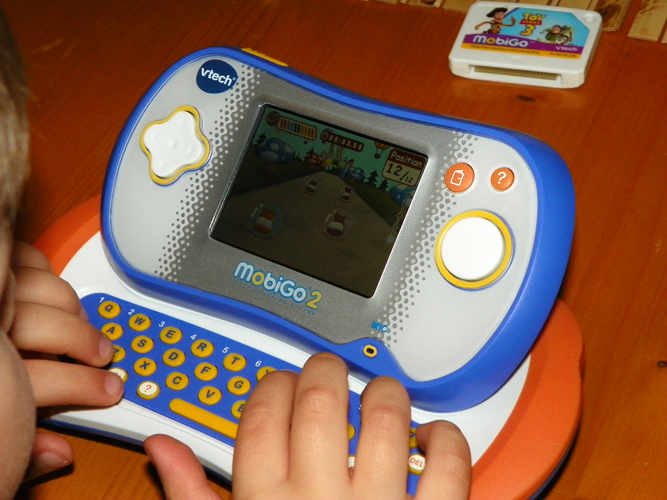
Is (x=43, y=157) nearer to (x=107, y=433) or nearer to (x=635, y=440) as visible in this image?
(x=107, y=433)

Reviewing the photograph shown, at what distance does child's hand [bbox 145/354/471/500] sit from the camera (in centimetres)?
37

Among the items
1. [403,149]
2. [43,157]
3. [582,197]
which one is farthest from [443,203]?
[43,157]

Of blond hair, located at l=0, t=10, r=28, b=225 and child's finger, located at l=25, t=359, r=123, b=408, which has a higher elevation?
blond hair, located at l=0, t=10, r=28, b=225

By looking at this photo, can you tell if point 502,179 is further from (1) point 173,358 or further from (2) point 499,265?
(1) point 173,358

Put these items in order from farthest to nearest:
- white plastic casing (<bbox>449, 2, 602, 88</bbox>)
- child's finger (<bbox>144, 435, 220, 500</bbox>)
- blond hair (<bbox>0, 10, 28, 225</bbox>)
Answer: white plastic casing (<bbox>449, 2, 602, 88</bbox>)
child's finger (<bbox>144, 435, 220, 500</bbox>)
blond hair (<bbox>0, 10, 28, 225</bbox>)

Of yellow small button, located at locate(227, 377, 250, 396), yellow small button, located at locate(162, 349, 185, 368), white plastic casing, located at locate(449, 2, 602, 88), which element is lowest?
yellow small button, located at locate(162, 349, 185, 368)

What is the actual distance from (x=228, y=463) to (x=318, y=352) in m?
0.08

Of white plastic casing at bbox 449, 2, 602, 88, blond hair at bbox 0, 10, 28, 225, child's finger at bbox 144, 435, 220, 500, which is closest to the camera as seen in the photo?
blond hair at bbox 0, 10, 28, 225

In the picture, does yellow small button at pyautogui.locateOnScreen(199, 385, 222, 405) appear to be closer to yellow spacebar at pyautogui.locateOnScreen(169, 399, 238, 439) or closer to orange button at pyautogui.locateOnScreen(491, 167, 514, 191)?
yellow spacebar at pyautogui.locateOnScreen(169, 399, 238, 439)

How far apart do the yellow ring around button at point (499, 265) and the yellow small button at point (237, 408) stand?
0.14 meters

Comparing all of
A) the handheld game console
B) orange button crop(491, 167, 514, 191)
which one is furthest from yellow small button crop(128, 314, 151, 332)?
orange button crop(491, 167, 514, 191)

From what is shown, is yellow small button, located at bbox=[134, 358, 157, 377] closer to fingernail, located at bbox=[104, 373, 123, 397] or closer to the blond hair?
fingernail, located at bbox=[104, 373, 123, 397]

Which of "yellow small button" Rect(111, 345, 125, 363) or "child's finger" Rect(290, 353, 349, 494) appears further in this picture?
"yellow small button" Rect(111, 345, 125, 363)

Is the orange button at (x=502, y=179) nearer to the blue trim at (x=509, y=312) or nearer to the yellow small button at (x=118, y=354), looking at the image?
the blue trim at (x=509, y=312)
